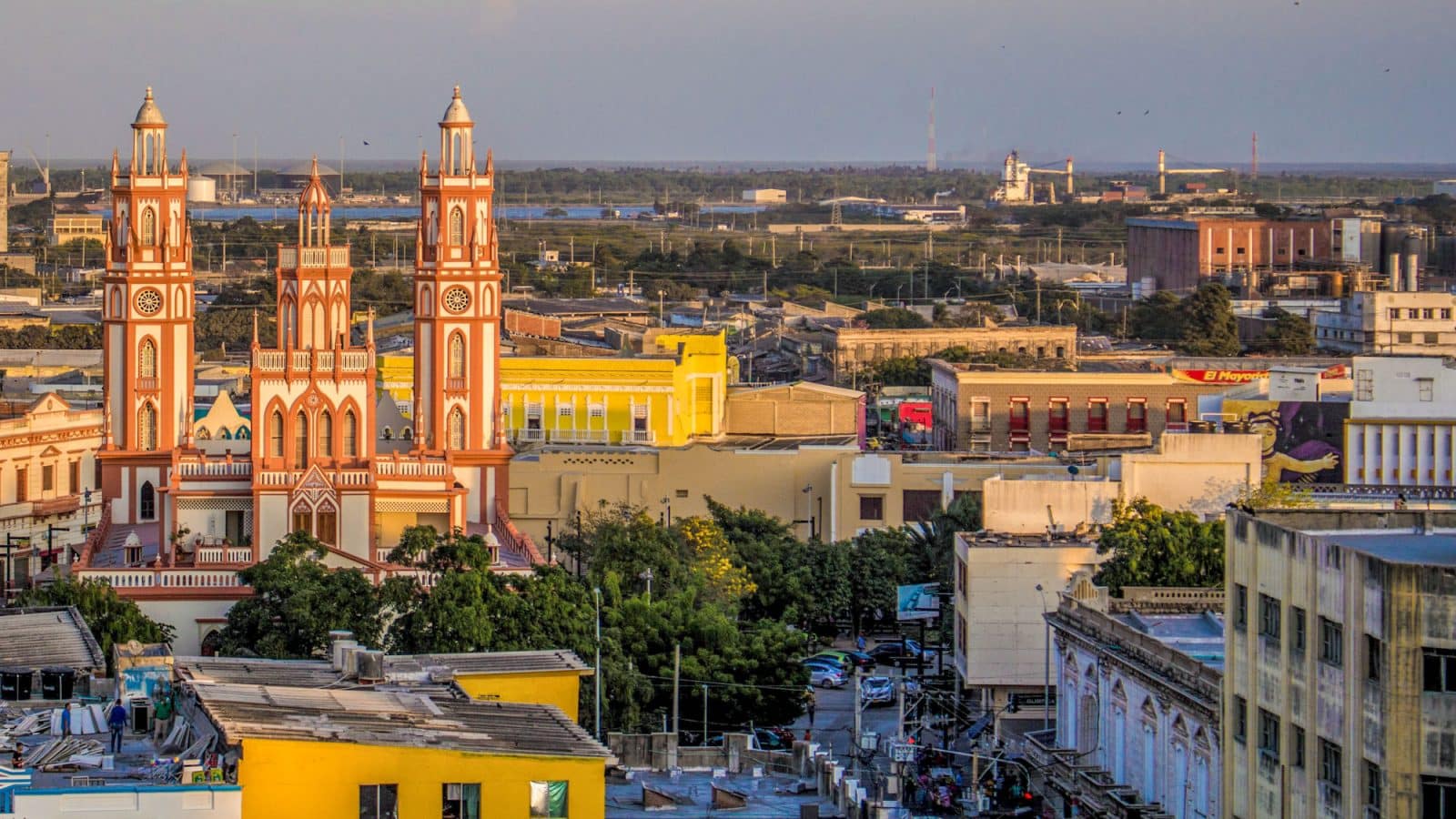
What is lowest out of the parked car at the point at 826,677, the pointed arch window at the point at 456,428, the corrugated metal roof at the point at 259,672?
the parked car at the point at 826,677

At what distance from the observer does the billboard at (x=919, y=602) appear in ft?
→ 181

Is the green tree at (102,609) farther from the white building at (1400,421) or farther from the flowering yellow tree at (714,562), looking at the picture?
the white building at (1400,421)

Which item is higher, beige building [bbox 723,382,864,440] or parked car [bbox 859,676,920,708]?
beige building [bbox 723,382,864,440]

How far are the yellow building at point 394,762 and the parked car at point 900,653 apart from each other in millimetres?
26189

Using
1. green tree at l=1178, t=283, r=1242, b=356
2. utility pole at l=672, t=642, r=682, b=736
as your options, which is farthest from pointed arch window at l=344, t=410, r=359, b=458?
green tree at l=1178, t=283, r=1242, b=356

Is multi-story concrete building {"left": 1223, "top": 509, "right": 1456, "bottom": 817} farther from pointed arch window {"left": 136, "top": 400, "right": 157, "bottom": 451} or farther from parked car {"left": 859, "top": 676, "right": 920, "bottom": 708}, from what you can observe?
pointed arch window {"left": 136, "top": 400, "right": 157, "bottom": 451}

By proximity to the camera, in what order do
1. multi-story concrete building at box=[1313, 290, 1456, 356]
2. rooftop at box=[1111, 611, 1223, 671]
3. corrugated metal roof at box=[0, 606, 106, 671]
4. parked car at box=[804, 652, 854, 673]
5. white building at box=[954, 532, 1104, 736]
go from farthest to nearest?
multi-story concrete building at box=[1313, 290, 1456, 356] < parked car at box=[804, 652, 854, 673] < white building at box=[954, 532, 1104, 736] < rooftop at box=[1111, 611, 1223, 671] < corrugated metal roof at box=[0, 606, 106, 671]

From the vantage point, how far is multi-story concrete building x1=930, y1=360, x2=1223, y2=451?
79312mm

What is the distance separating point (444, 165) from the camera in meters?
60.9

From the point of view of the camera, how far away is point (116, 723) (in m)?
28.2

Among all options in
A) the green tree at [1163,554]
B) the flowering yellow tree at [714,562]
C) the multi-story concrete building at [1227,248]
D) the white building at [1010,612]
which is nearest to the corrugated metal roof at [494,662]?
the green tree at [1163,554]

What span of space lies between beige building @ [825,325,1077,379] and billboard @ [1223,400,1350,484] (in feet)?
136

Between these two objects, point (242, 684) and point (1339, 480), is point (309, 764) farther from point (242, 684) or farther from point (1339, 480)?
point (1339, 480)

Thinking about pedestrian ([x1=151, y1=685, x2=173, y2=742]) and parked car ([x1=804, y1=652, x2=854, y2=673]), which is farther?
parked car ([x1=804, y1=652, x2=854, y2=673])
